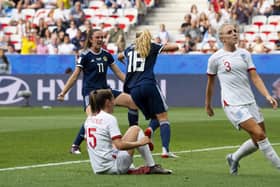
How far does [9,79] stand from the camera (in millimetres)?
31938

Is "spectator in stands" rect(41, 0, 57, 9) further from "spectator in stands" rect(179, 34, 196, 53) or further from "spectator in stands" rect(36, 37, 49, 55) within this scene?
"spectator in stands" rect(179, 34, 196, 53)

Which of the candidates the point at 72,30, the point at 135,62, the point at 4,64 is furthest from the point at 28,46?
the point at 135,62

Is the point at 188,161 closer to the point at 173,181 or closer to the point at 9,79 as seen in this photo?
the point at 173,181

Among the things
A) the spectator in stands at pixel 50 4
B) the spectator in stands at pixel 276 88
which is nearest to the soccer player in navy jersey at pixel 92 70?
the spectator in stands at pixel 276 88

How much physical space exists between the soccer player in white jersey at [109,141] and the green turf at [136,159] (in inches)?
6.4

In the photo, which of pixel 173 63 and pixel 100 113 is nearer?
pixel 100 113

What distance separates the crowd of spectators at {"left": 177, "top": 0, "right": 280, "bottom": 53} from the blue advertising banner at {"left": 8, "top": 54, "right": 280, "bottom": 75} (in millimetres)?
832

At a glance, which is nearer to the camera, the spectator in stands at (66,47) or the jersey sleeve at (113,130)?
the jersey sleeve at (113,130)

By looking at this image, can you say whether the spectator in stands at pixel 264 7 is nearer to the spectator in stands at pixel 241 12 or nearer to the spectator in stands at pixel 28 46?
the spectator in stands at pixel 241 12

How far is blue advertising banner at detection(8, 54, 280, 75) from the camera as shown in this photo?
30.9 meters

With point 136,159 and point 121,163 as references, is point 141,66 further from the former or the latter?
point 121,163

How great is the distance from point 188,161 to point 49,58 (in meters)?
19.3

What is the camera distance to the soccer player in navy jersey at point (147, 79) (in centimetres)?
1497

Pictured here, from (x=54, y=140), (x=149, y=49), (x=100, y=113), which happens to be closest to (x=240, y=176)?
(x=100, y=113)
